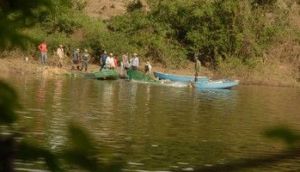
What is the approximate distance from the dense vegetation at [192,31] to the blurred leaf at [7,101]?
43533mm

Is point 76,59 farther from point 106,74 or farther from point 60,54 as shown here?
point 106,74

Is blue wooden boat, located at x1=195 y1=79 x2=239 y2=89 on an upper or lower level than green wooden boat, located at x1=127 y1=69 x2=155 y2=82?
lower

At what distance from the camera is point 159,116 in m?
22.0

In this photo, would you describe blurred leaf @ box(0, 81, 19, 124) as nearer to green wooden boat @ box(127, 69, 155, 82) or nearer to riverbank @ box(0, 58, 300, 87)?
green wooden boat @ box(127, 69, 155, 82)

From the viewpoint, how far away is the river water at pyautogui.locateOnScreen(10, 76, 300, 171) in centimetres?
1422

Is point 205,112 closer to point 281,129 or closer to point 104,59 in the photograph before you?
point 104,59

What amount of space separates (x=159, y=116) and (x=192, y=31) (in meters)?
28.4

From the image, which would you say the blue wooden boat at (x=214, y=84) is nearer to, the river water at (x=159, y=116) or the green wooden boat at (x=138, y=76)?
the river water at (x=159, y=116)

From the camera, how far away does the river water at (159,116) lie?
14.2 meters

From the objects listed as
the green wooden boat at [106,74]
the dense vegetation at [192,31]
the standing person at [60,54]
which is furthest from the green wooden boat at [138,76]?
the dense vegetation at [192,31]

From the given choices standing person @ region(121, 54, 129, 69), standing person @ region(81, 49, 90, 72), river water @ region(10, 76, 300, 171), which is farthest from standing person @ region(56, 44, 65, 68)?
river water @ region(10, 76, 300, 171)

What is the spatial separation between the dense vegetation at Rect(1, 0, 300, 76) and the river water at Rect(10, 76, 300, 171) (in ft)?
33.0

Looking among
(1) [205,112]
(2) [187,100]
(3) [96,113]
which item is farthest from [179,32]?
(3) [96,113]

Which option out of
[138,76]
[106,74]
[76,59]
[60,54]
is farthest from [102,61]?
[106,74]
